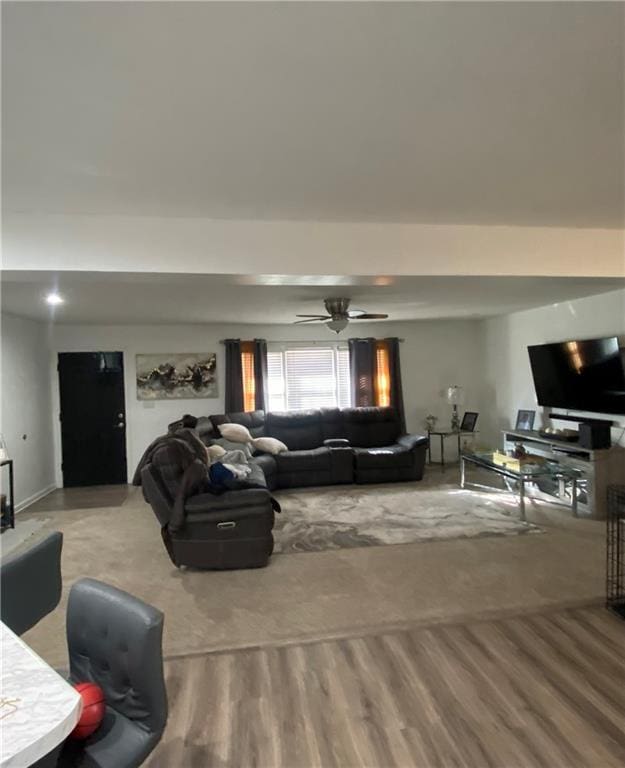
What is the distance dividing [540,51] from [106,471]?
6961 mm

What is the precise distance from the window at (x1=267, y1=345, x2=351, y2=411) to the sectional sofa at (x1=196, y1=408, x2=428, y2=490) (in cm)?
53

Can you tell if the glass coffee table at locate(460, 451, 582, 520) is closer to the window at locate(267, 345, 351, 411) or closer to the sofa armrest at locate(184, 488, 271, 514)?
the sofa armrest at locate(184, 488, 271, 514)

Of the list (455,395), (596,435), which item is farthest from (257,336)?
(596,435)

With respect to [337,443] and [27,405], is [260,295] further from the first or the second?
[27,405]

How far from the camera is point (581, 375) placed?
4.99m

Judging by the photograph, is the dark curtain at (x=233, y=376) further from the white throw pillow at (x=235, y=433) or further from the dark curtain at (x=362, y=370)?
the dark curtain at (x=362, y=370)

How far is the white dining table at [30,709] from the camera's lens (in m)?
0.93

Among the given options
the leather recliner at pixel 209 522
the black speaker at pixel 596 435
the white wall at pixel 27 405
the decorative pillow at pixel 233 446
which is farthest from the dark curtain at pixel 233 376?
the black speaker at pixel 596 435

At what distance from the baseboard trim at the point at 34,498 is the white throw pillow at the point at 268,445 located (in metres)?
2.80

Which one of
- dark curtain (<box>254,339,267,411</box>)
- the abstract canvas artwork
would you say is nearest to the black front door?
the abstract canvas artwork

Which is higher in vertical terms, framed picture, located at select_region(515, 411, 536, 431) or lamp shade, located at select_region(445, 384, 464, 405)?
lamp shade, located at select_region(445, 384, 464, 405)

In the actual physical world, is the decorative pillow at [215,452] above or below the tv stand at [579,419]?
below

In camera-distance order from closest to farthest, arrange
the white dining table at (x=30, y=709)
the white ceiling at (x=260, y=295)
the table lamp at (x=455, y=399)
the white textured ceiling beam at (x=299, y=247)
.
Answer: the white dining table at (x=30, y=709) → the white textured ceiling beam at (x=299, y=247) → the white ceiling at (x=260, y=295) → the table lamp at (x=455, y=399)

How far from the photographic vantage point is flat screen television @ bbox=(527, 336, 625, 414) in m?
4.60
